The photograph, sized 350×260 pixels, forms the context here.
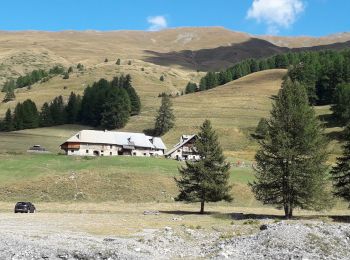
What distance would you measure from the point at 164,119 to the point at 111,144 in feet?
83.2

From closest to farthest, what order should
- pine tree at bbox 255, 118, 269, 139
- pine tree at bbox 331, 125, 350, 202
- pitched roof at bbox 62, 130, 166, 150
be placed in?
pine tree at bbox 331, 125, 350, 202 → pine tree at bbox 255, 118, 269, 139 → pitched roof at bbox 62, 130, 166, 150

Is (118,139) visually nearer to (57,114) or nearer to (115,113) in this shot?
(115,113)

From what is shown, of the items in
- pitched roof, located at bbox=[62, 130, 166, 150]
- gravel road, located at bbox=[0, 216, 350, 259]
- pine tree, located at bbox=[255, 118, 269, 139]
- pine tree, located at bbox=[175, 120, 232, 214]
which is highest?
pine tree, located at bbox=[255, 118, 269, 139]

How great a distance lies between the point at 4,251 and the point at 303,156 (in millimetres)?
32816

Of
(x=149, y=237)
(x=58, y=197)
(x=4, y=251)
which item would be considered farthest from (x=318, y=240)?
(x=58, y=197)

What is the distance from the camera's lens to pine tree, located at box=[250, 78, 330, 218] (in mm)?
51375

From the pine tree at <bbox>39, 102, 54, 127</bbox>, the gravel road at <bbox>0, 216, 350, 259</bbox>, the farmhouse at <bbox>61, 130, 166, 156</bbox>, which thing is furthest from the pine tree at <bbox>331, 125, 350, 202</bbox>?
the pine tree at <bbox>39, 102, 54, 127</bbox>

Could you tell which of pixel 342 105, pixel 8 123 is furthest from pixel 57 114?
pixel 342 105

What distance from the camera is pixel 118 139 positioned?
136 m

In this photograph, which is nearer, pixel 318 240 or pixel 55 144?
pixel 318 240

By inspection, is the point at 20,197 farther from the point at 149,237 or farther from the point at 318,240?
the point at 318,240

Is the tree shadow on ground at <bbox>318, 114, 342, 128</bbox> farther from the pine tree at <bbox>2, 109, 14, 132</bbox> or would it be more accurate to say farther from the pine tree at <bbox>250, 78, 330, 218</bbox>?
the pine tree at <bbox>2, 109, 14, 132</bbox>

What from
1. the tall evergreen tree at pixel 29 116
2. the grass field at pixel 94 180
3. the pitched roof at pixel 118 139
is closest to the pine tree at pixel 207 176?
the grass field at pixel 94 180

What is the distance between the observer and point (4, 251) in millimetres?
29922
